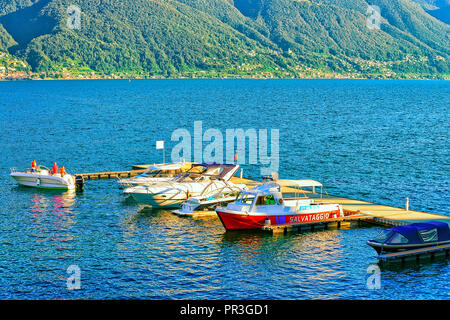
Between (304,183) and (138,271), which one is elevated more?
(304,183)

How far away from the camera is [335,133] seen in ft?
400

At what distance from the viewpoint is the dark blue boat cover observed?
138ft

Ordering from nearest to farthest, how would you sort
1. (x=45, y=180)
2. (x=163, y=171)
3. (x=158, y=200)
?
(x=158, y=200) → (x=163, y=171) → (x=45, y=180)

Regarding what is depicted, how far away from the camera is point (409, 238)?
42062mm

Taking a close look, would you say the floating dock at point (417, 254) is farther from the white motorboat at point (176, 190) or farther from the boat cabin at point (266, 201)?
the white motorboat at point (176, 190)

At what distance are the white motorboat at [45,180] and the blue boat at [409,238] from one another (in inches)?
1472

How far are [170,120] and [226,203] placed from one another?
96.9m

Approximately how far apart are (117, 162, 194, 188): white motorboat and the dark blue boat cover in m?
28.0

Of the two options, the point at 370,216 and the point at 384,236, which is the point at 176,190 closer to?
the point at 370,216

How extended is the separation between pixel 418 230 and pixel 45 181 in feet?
140

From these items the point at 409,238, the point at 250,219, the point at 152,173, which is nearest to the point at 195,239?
the point at 250,219

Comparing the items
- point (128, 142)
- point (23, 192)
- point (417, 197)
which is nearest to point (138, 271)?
point (23, 192)
